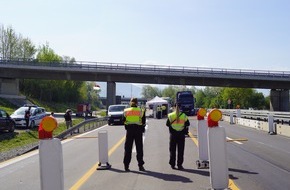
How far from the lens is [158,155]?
13.6 metres

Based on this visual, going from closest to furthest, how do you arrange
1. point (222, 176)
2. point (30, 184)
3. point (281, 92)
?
1. point (222, 176)
2. point (30, 184)
3. point (281, 92)

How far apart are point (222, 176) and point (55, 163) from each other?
3074 millimetres

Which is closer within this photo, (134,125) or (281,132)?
(134,125)

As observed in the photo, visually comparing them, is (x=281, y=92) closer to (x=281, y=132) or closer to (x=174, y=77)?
(x=174, y=77)

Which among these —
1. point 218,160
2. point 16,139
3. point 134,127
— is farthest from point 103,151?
point 16,139

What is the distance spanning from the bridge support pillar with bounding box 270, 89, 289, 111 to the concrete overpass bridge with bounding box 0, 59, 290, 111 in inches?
49.1

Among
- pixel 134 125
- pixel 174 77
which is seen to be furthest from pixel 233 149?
pixel 174 77

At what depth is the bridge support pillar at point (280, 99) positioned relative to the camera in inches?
2744

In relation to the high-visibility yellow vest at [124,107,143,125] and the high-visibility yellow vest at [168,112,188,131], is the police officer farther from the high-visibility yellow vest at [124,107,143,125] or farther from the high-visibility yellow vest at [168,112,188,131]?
the high-visibility yellow vest at [168,112,188,131]

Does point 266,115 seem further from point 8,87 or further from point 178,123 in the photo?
point 8,87

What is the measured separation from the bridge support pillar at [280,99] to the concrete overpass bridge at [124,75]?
1.25 metres

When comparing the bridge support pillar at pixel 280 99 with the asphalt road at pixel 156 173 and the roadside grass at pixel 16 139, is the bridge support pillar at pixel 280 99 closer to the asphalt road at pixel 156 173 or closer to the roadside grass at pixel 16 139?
the roadside grass at pixel 16 139

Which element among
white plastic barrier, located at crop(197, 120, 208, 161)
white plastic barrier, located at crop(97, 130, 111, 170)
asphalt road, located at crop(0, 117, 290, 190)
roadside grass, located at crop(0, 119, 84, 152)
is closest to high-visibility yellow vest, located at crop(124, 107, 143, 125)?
white plastic barrier, located at crop(97, 130, 111, 170)

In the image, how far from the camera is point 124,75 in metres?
64.4
